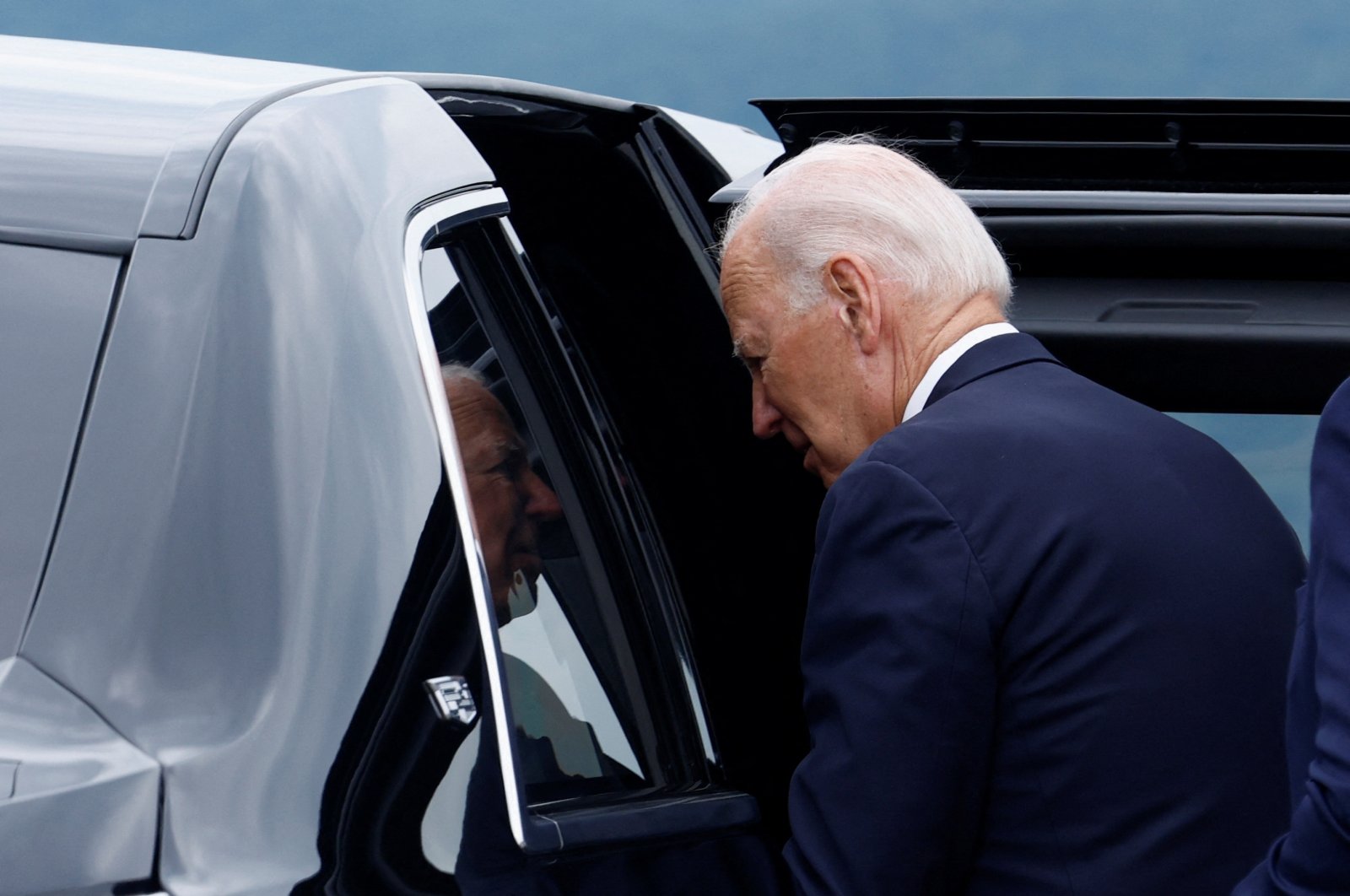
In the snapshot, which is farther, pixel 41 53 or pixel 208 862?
pixel 41 53

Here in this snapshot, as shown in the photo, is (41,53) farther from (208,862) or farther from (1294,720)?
(1294,720)

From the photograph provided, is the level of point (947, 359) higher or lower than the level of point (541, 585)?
higher

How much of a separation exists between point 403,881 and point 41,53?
39.8 inches

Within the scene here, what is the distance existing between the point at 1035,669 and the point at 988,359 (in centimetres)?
40

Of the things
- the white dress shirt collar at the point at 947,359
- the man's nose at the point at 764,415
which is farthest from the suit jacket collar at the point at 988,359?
the man's nose at the point at 764,415

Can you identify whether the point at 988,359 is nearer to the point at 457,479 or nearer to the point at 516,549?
the point at 516,549

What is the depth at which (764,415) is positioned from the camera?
81.0 inches

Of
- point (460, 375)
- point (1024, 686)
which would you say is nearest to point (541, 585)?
point (460, 375)

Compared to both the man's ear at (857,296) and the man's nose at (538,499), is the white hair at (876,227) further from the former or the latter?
the man's nose at (538,499)

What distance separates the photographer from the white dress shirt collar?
1787 millimetres

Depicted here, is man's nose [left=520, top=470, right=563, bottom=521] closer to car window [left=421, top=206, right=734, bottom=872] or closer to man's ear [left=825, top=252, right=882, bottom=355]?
car window [left=421, top=206, right=734, bottom=872]

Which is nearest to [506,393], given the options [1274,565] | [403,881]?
[403,881]

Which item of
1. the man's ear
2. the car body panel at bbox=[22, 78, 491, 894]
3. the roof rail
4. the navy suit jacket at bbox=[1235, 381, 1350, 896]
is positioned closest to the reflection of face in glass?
the car body panel at bbox=[22, 78, 491, 894]

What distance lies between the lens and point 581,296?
A: 2086 mm
